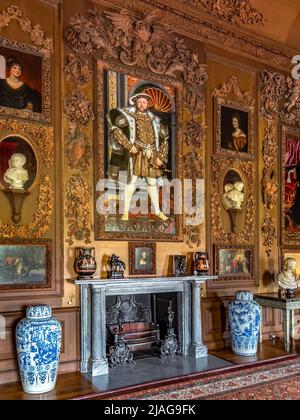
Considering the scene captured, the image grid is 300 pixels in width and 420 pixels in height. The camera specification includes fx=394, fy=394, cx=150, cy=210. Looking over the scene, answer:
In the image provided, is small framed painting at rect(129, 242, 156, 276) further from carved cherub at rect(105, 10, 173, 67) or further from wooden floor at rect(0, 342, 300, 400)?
carved cherub at rect(105, 10, 173, 67)

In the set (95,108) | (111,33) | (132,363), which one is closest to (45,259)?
(132,363)

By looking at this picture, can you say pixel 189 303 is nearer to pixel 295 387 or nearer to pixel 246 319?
pixel 246 319

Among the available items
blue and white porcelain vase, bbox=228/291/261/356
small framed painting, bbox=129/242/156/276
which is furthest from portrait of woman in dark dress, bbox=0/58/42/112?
blue and white porcelain vase, bbox=228/291/261/356

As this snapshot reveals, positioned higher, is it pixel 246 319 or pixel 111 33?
pixel 111 33

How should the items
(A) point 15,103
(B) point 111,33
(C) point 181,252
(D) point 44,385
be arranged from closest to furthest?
(D) point 44,385 < (A) point 15,103 < (B) point 111,33 < (C) point 181,252

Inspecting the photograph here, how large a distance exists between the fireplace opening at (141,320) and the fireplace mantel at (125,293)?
18cm

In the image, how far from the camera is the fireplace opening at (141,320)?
206 inches

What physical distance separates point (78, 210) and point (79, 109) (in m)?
1.28

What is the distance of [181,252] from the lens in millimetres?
5734

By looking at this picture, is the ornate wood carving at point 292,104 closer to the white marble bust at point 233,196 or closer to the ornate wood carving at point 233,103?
the ornate wood carving at point 233,103

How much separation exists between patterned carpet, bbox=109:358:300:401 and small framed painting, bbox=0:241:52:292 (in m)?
1.61

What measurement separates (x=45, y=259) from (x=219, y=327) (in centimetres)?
288

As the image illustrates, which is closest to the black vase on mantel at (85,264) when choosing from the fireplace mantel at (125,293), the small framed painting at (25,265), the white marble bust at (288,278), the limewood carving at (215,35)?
the fireplace mantel at (125,293)

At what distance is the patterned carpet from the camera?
3957 mm
